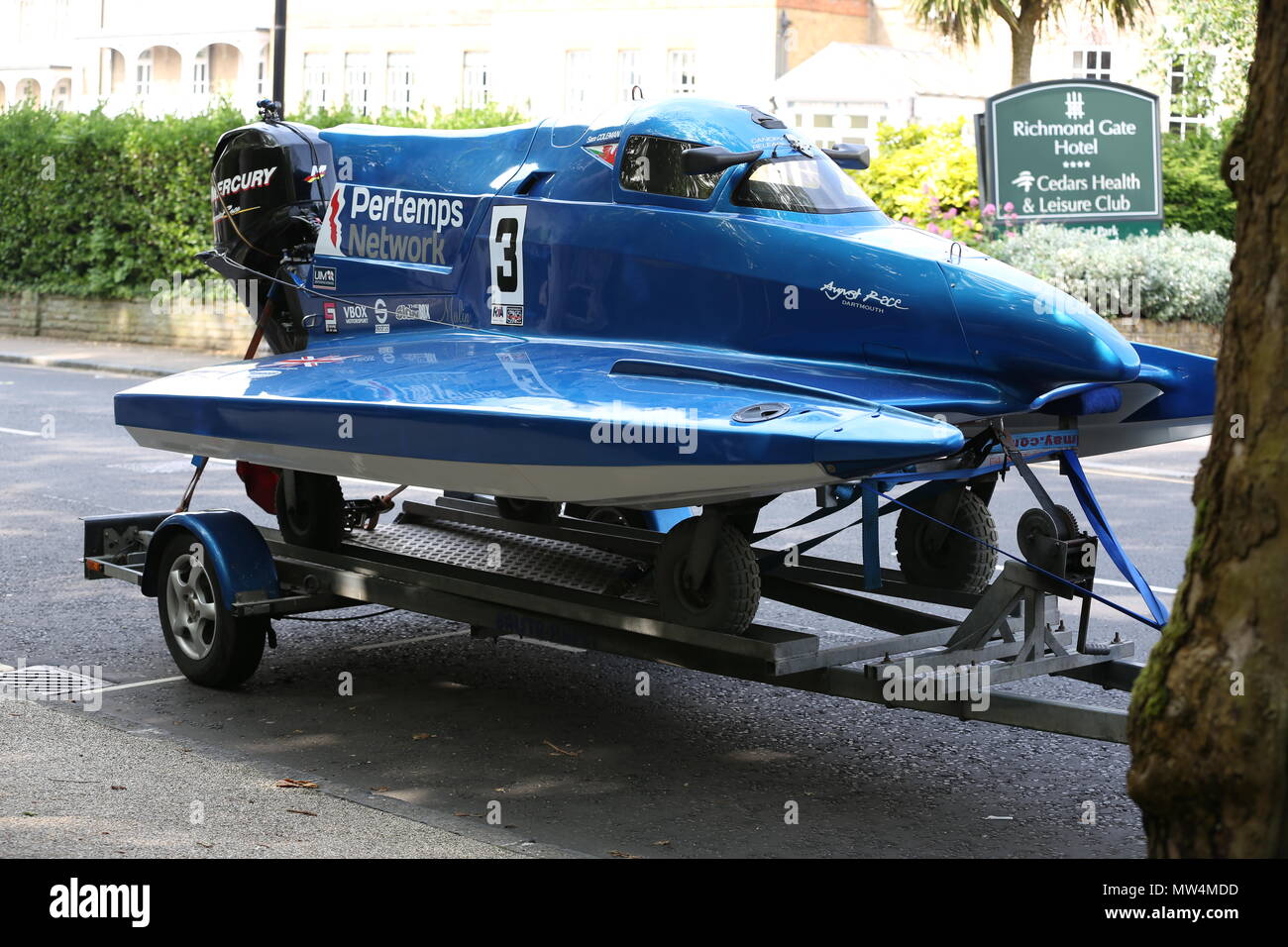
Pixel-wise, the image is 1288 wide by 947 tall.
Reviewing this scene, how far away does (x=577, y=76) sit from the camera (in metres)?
43.2

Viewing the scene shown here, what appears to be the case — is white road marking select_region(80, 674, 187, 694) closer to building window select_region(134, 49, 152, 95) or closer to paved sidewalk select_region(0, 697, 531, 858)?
paved sidewalk select_region(0, 697, 531, 858)

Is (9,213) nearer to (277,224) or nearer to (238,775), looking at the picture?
(277,224)

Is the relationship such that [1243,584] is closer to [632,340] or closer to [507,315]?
[632,340]

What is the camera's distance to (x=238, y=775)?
5.85 m

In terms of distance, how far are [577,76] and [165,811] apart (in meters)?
39.5

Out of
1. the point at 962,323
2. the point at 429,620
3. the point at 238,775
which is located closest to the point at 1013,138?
the point at 429,620

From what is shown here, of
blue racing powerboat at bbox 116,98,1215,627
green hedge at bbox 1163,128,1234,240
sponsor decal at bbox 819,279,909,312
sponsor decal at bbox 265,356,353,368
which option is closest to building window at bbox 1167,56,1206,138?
green hedge at bbox 1163,128,1234,240

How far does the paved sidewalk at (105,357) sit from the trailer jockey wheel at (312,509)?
14063 millimetres

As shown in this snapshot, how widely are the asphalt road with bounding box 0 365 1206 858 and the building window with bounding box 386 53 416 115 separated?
3905cm

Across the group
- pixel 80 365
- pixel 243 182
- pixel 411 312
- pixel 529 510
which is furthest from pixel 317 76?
pixel 411 312
